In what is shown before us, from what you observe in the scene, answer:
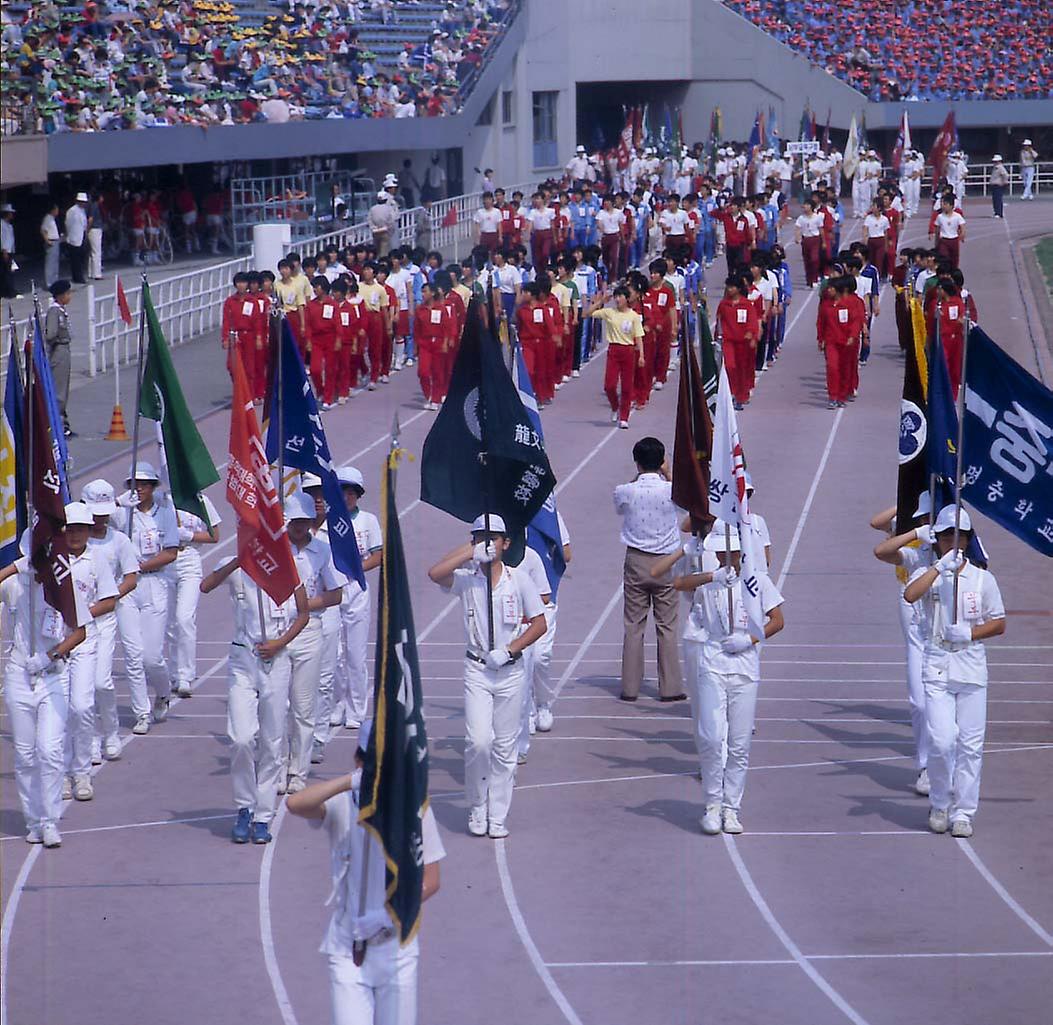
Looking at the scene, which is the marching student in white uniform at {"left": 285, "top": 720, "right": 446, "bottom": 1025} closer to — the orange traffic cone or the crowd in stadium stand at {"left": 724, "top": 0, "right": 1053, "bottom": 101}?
the orange traffic cone

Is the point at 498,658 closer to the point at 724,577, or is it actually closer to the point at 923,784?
the point at 724,577

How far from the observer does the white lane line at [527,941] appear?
8148 mm

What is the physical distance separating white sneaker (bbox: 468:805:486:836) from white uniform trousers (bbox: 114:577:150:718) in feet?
9.79

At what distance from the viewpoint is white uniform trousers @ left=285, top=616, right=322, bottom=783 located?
10.4 m

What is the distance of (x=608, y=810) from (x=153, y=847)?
8.04 feet

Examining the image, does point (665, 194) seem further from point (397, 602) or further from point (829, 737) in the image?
point (397, 602)

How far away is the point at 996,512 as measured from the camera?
10727 millimetres

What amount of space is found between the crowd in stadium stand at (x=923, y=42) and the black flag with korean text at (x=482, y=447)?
44445mm

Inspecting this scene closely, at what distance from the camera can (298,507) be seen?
10.7 metres

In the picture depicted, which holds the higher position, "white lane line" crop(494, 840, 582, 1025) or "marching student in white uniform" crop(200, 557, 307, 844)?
"marching student in white uniform" crop(200, 557, 307, 844)

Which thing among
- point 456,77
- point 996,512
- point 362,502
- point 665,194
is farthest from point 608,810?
point 456,77

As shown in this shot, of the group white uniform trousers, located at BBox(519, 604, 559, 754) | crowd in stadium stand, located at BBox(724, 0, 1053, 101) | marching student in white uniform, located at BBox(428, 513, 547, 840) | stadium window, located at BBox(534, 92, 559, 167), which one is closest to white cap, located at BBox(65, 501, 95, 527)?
marching student in white uniform, located at BBox(428, 513, 547, 840)

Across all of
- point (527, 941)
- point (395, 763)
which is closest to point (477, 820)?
point (527, 941)

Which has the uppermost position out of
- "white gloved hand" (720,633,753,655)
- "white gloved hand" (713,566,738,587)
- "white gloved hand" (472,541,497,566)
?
"white gloved hand" (472,541,497,566)
